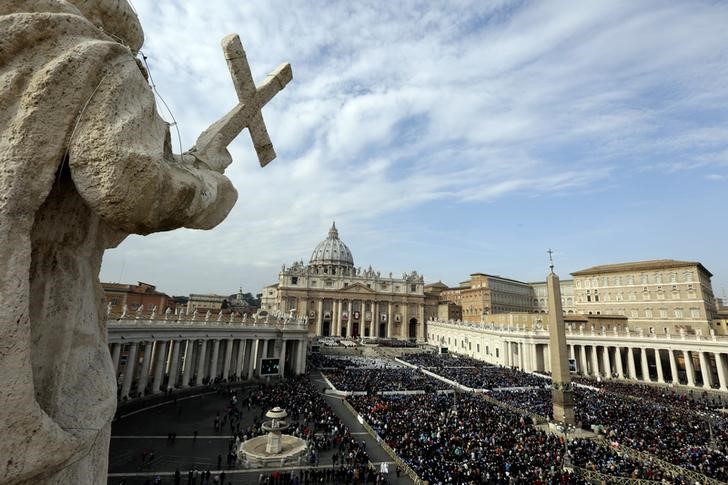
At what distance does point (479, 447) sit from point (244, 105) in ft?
59.4

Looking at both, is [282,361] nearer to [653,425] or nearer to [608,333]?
[653,425]

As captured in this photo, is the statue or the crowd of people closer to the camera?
the statue

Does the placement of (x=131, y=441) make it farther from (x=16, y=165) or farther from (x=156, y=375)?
(x=16, y=165)

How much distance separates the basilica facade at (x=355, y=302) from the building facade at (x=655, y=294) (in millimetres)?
42410

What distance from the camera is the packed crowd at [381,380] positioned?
1258 inches

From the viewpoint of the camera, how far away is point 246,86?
4.77 meters

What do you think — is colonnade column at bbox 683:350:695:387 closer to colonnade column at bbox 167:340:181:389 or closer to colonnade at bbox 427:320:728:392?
colonnade at bbox 427:320:728:392

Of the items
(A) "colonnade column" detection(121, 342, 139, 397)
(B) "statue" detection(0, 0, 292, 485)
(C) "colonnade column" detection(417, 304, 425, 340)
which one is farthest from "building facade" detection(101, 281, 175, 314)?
(C) "colonnade column" detection(417, 304, 425, 340)

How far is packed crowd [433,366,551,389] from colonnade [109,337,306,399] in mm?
15917

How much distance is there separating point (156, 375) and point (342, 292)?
70.3 meters

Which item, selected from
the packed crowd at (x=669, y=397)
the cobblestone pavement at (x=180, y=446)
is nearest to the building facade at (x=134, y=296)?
the cobblestone pavement at (x=180, y=446)

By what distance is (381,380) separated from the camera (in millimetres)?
35094

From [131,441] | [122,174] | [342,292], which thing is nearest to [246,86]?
[122,174]

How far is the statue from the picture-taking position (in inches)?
77.1
